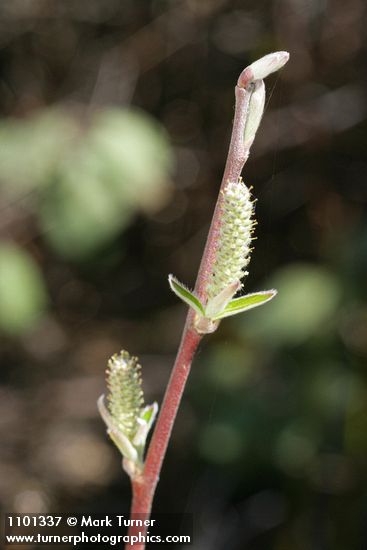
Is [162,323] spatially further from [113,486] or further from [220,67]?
[220,67]

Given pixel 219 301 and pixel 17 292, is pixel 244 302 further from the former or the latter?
pixel 17 292

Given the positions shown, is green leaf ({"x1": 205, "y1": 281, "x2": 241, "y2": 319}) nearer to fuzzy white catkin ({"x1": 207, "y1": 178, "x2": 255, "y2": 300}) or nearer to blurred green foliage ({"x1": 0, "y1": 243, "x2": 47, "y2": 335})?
fuzzy white catkin ({"x1": 207, "y1": 178, "x2": 255, "y2": 300})

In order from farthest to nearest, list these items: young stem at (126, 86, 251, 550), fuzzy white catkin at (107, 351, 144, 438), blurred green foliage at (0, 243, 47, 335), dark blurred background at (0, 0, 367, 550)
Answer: blurred green foliage at (0, 243, 47, 335) → dark blurred background at (0, 0, 367, 550) → fuzzy white catkin at (107, 351, 144, 438) → young stem at (126, 86, 251, 550)

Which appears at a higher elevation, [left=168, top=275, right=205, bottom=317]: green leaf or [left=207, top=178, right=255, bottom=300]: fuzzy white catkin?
[left=207, top=178, right=255, bottom=300]: fuzzy white catkin

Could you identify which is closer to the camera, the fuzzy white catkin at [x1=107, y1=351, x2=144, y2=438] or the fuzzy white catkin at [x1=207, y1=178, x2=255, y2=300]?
the fuzzy white catkin at [x1=207, y1=178, x2=255, y2=300]

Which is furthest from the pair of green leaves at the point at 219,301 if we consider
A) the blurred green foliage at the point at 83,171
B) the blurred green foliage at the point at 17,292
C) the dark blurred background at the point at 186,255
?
the blurred green foliage at the point at 17,292

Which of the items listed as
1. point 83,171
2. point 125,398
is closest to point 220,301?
point 125,398

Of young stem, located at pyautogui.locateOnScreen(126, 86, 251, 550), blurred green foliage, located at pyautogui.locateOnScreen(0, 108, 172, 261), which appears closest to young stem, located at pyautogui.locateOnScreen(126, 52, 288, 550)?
young stem, located at pyautogui.locateOnScreen(126, 86, 251, 550)

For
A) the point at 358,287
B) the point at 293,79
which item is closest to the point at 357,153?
the point at 293,79
